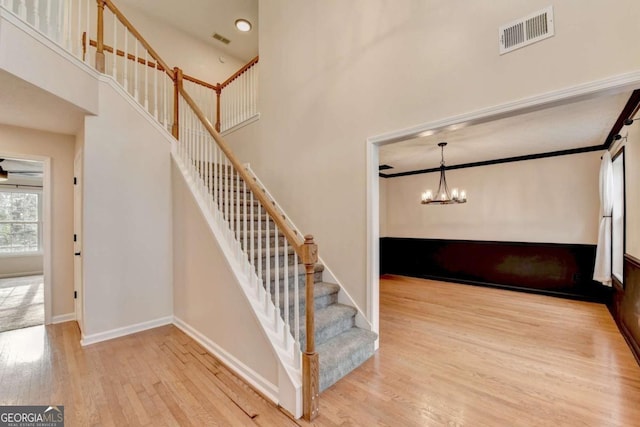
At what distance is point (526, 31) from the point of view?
198 centimetres

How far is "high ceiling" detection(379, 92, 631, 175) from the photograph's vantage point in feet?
9.80

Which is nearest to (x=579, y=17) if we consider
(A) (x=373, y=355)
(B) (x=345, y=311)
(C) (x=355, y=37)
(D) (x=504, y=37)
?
(D) (x=504, y=37)

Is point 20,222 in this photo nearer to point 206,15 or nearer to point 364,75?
point 206,15

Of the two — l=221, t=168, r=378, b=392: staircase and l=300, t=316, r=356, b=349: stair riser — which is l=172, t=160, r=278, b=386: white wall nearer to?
l=221, t=168, r=378, b=392: staircase

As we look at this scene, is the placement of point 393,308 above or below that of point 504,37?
below

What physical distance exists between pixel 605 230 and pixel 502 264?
1675 mm

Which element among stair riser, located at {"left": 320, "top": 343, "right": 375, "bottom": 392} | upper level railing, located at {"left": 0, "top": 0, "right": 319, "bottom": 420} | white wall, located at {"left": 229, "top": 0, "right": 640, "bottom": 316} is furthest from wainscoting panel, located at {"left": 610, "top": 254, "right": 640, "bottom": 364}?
upper level railing, located at {"left": 0, "top": 0, "right": 319, "bottom": 420}

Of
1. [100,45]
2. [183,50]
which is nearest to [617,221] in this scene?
[100,45]

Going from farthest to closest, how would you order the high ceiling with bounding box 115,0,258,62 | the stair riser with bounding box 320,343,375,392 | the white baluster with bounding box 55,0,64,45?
the high ceiling with bounding box 115,0,258,62 → the white baluster with bounding box 55,0,64,45 → the stair riser with bounding box 320,343,375,392

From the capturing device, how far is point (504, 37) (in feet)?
6.78

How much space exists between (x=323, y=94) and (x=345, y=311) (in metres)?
2.51

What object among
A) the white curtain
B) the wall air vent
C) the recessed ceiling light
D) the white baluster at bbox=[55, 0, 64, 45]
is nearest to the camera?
the white baluster at bbox=[55, 0, 64, 45]

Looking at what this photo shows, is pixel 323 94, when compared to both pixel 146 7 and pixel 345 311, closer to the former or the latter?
pixel 345 311

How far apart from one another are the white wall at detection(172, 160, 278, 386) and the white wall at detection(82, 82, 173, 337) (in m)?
0.17
